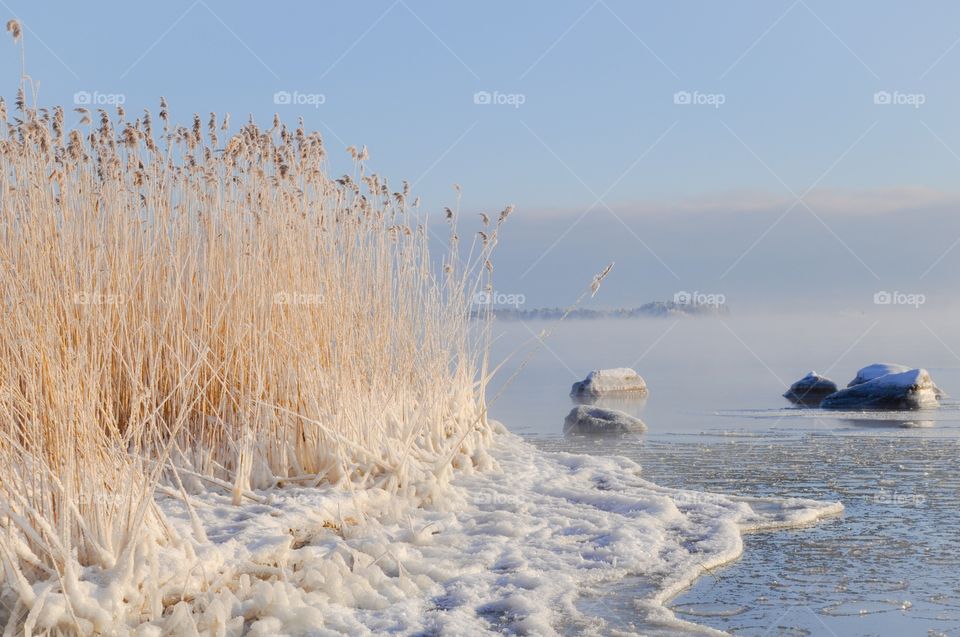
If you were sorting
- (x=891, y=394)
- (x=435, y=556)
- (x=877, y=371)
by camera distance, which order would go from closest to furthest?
(x=435, y=556) < (x=891, y=394) < (x=877, y=371)

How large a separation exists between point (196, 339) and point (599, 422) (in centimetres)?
482

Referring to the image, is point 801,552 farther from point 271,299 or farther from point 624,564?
point 271,299

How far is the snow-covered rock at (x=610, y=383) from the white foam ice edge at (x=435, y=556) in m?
6.96

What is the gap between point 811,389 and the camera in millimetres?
12461

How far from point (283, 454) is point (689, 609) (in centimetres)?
199

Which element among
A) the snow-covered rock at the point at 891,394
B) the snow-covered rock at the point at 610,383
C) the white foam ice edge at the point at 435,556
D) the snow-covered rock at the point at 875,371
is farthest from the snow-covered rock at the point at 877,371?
the white foam ice edge at the point at 435,556

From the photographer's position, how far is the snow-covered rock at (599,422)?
8.60 metres

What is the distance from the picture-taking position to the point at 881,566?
152 inches

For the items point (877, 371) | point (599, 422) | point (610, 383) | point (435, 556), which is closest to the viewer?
point (435, 556)

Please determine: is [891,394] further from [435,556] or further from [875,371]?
[435,556]

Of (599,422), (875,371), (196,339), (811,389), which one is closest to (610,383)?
(811,389)

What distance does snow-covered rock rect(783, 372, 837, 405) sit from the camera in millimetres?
12336

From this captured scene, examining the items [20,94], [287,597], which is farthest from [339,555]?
[20,94]

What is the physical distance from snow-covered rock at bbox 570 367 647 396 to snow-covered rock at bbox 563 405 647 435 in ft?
Answer: 10.5
